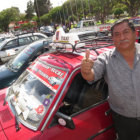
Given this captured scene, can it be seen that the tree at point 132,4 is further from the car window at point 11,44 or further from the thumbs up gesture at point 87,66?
the thumbs up gesture at point 87,66

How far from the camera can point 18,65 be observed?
Answer: 4.24 meters

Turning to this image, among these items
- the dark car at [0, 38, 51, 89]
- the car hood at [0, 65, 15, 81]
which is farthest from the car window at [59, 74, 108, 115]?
the car hood at [0, 65, 15, 81]

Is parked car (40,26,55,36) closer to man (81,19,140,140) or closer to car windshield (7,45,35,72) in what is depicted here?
car windshield (7,45,35,72)

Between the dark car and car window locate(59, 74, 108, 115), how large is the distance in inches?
77.7

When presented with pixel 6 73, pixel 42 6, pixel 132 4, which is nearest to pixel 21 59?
pixel 6 73

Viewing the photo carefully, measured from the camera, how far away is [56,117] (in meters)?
1.64

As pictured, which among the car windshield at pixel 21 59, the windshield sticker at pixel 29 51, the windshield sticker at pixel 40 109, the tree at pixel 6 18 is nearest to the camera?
the windshield sticker at pixel 40 109

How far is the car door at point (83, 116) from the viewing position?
160cm

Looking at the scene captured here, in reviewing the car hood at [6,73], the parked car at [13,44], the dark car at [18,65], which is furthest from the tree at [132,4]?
the car hood at [6,73]

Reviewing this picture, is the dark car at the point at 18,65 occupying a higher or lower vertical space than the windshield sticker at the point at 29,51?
lower

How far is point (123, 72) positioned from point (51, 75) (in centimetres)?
Result: 86

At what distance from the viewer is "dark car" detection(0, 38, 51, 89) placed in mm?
3920

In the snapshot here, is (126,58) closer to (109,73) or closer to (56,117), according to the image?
(109,73)

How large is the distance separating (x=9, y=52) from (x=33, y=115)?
22.6 feet
